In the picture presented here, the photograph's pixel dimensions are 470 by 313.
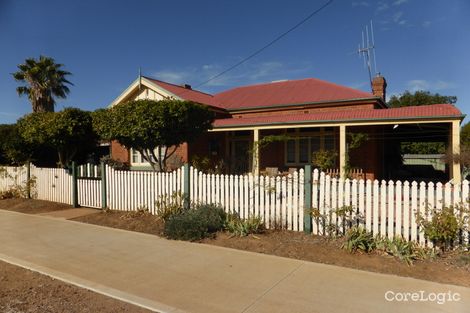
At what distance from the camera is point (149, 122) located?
873 cm

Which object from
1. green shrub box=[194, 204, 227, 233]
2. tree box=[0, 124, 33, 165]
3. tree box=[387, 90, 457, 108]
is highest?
tree box=[387, 90, 457, 108]

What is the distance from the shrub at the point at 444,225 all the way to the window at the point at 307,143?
1077 cm

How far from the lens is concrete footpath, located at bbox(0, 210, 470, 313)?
4020 millimetres

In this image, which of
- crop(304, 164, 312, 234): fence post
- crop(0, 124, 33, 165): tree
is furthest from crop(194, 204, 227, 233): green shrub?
crop(0, 124, 33, 165): tree

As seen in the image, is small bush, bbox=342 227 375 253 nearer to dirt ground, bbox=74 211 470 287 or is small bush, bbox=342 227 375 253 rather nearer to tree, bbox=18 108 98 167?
dirt ground, bbox=74 211 470 287

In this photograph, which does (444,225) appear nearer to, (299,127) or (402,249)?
(402,249)

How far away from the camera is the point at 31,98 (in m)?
24.3

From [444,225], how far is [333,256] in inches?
69.6

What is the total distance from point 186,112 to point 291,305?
6303 millimetres

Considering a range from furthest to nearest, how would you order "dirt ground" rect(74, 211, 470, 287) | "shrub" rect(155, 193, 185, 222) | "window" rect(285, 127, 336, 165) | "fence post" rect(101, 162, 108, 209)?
"window" rect(285, 127, 336, 165)
"fence post" rect(101, 162, 108, 209)
"shrub" rect(155, 193, 185, 222)
"dirt ground" rect(74, 211, 470, 287)

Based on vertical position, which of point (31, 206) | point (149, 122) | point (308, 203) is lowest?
point (31, 206)

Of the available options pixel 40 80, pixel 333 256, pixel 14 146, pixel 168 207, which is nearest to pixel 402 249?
pixel 333 256

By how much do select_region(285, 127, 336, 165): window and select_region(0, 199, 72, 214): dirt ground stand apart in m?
10.6

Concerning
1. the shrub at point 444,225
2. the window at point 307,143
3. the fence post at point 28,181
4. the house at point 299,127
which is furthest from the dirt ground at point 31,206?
the window at point 307,143
